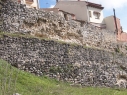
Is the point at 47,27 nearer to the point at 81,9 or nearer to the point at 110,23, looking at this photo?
the point at 81,9

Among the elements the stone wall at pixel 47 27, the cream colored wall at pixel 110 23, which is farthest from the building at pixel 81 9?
the stone wall at pixel 47 27

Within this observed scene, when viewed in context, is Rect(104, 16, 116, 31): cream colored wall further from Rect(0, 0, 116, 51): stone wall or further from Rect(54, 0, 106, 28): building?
Rect(0, 0, 116, 51): stone wall

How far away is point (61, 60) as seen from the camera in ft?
56.1

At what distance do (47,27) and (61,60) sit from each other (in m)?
3.90

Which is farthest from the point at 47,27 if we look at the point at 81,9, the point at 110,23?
the point at 110,23

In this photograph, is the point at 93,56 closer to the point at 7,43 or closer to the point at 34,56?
the point at 34,56

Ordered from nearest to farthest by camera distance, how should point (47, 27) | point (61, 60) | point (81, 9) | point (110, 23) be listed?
point (61, 60) → point (47, 27) → point (81, 9) → point (110, 23)

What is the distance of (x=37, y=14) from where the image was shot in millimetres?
19141

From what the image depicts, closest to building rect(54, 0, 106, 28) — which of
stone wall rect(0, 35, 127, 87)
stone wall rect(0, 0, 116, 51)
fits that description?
stone wall rect(0, 0, 116, 51)

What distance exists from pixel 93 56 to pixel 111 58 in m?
2.32

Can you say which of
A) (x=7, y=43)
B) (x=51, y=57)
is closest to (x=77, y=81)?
(x=51, y=57)

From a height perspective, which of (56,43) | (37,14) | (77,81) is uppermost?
(37,14)

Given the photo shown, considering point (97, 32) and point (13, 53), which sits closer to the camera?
point (13, 53)

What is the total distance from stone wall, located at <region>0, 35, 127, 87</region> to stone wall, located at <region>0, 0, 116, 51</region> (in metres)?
1.90
